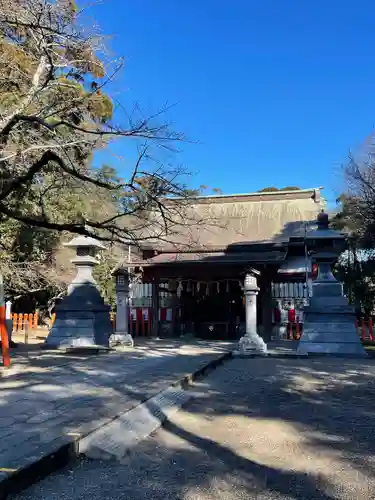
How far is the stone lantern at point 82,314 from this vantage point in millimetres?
13703

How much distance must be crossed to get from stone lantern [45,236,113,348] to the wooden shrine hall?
1575 millimetres

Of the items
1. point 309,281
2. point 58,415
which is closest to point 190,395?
point 58,415

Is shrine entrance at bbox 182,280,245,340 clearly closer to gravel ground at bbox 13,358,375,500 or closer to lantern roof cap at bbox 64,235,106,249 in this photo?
lantern roof cap at bbox 64,235,106,249

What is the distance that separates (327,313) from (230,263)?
174 inches

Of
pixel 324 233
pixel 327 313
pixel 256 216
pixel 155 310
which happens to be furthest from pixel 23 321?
pixel 324 233

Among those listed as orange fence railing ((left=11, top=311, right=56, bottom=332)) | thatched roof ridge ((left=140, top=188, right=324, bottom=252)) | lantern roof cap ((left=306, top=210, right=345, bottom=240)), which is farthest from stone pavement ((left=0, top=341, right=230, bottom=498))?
orange fence railing ((left=11, top=311, right=56, bottom=332))

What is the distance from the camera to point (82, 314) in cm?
1391

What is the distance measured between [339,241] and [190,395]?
829 centimetres

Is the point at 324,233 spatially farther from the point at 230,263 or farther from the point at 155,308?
the point at 155,308

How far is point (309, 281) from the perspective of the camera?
1944cm

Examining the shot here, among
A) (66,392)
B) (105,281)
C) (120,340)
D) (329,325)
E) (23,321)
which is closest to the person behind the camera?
(66,392)

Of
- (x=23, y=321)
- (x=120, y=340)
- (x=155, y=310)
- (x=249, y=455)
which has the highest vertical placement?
(x=155, y=310)

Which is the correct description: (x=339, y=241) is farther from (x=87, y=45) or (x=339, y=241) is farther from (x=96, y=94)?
(x=87, y=45)

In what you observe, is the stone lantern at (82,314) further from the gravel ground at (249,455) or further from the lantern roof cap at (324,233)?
the lantern roof cap at (324,233)
